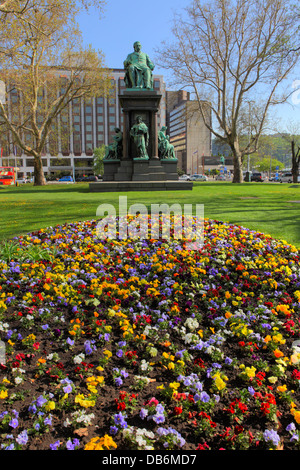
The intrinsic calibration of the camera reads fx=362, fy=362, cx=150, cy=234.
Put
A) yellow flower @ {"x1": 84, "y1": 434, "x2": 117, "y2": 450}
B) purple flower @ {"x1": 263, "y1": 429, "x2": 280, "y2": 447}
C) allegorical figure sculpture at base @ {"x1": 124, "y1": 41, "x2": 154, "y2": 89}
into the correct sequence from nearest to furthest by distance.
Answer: yellow flower @ {"x1": 84, "y1": 434, "x2": 117, "y2": 450} < purple flower @ {"x1": 263, "y1": 429, "x2": 280, "y2": 447} < allegorical figure sculpture at base @ {"x1": 124, "y1": 41, "x2": 154, "y2": 89}

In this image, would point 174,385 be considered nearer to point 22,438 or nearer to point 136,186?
point 22,438

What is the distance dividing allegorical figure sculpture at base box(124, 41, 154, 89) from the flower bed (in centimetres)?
1625

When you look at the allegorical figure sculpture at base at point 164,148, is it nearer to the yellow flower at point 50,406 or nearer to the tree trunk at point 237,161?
the tree trunk at point 237,161

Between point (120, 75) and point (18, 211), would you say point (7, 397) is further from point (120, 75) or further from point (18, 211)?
point (120, 75)

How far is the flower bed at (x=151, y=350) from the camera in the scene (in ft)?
8.82

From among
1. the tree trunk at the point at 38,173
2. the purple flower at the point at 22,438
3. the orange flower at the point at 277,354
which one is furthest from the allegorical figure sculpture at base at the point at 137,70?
the purple flower at the point at 22,438

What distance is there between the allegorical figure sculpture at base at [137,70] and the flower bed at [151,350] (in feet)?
→ 53.3

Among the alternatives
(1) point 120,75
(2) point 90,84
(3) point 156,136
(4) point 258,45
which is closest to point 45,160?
(1) point 120,75

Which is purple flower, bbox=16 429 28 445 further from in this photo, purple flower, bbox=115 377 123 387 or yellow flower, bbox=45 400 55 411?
purple flower, bbox=115 377 123 387

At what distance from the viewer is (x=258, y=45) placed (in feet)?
95.1

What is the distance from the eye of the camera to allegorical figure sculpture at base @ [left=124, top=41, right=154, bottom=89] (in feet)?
65.4

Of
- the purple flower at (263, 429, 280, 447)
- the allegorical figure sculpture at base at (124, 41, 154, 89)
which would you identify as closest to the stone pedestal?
the allegorical figure sculpture at base at (124, 41, 154, 89)

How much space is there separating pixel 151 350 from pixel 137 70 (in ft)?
63.1
